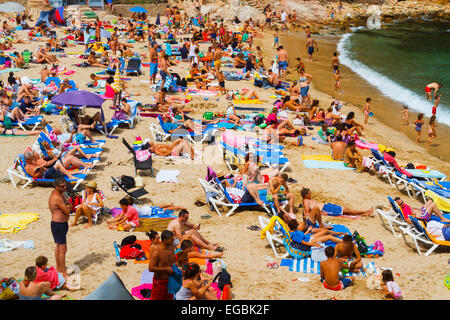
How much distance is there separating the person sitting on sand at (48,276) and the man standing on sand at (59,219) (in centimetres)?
16

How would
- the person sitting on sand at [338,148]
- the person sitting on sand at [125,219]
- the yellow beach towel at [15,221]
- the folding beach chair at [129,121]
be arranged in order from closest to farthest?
the yellow beach towel at [15,221], the person sitting on sand at [125,219], the person sitting on sand at [338,148], the folding beach chair at [129,121]

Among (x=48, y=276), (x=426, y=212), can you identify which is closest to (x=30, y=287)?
(x=48, y=276)

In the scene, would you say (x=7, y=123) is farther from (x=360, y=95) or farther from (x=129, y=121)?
(x=360, y=95)

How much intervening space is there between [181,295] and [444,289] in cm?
395

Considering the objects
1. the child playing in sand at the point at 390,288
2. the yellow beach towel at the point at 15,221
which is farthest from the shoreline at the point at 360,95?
the yellow beach towel at the point at 15,221

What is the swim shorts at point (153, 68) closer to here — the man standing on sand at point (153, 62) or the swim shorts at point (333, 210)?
the man standing on sand at point (153, 62)

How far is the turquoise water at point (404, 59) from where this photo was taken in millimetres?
20500

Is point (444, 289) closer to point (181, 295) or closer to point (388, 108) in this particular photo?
point (181, 295)

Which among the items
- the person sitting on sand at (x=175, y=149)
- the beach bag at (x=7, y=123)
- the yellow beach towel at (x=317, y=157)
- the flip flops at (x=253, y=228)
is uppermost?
the beach bag at (x=7, y=123)

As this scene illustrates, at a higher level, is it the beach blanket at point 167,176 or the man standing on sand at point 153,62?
the man standing on sand at point 153,62

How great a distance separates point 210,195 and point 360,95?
12.8 metres

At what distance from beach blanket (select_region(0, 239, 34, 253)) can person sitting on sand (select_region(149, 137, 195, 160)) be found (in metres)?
4.53

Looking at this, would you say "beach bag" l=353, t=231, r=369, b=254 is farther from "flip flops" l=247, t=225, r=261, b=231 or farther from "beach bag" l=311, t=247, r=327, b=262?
"flip flops" l=247, t=225, r=261, b=231

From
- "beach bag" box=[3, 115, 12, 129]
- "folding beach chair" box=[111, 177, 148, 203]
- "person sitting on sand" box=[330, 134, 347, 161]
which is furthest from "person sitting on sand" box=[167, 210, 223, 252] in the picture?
"beach bag" box=[3, 115, 12, 129]
